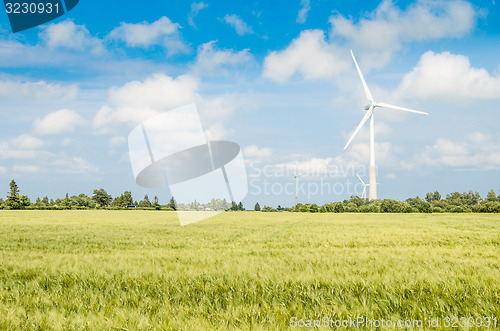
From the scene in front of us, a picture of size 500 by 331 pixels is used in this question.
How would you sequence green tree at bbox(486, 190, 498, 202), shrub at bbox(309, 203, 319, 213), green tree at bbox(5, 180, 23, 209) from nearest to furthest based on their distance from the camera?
shrub at bbox(309, 203, 319, 213)
green tree at bbox(5, 180, 23, 209)
green tree at bbox(486, 190, 498, 202)

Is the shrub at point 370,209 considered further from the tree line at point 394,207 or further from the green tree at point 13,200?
the green tree at point 13,200

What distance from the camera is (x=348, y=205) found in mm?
84125

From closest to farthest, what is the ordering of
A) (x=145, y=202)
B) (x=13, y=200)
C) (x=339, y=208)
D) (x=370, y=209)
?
(x=370, y=209) → (x=339, y=208) → (x=13, y=200) → (x=145, y=202)

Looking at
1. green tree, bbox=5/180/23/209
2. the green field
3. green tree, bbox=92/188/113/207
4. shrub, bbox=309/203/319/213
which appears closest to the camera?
the green field

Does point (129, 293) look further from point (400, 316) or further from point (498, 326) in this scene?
point (498, 326)

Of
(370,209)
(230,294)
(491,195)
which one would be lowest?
(370,209)

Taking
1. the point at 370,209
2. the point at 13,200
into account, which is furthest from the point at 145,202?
the point at 370,209

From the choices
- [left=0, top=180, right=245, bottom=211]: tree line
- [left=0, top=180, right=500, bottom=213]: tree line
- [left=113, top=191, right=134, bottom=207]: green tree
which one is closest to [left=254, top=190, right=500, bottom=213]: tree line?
[left=0, top=180, right=500, bottom=213]: tree line

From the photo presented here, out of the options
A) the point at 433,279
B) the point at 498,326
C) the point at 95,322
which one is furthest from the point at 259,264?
the point at 498,326

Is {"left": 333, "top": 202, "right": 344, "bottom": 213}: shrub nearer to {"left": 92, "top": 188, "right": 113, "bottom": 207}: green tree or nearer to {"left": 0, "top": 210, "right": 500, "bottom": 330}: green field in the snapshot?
{"left": 0, "top": 210, "right": 500, "bottom": 330}: green field

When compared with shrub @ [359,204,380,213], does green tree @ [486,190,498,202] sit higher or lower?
higher

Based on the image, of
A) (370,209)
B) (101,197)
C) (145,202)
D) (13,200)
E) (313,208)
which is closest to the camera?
(370,209)

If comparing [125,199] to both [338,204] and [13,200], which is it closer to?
[13,200]

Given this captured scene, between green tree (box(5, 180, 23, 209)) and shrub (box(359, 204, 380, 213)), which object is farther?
green tree (box(5, 180, 23, 209))
